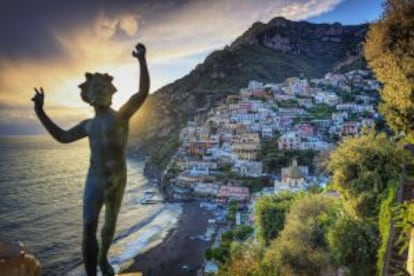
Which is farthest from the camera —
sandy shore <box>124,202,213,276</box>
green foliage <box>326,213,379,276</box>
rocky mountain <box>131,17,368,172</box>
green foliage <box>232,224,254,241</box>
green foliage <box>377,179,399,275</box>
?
rocky mountain <box>131,17,368,172</box>

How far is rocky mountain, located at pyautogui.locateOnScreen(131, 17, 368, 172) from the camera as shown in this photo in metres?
134

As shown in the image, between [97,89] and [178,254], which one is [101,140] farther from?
[178,254]

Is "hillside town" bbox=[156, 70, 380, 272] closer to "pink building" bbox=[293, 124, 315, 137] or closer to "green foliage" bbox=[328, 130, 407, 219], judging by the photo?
"pink building" bbox=[293, 124, 315, 137]

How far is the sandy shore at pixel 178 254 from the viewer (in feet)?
108

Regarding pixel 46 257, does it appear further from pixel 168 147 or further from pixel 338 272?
pixel 168 147

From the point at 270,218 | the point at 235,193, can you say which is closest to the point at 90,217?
the point at 270,218

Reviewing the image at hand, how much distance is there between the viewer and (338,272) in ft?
47.8

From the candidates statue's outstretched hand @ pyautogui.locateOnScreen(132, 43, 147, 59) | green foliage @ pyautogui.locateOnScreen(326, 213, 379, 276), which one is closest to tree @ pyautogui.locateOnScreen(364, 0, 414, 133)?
green foliage @ pyautogui.locateOnScreen(326, 213, 379, 276)

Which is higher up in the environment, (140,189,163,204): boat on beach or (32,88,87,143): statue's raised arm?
(32,88,87,143): statue's raised arm

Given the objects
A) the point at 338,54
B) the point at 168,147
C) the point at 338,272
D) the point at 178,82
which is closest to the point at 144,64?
the point at 338,272

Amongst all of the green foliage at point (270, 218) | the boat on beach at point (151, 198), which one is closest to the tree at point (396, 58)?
the green foliage at point (270, 218)

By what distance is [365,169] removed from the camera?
13711 mm

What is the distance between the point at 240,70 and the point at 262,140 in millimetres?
66224

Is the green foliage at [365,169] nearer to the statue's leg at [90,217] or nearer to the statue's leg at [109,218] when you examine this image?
the statue's leg at [109,218]
